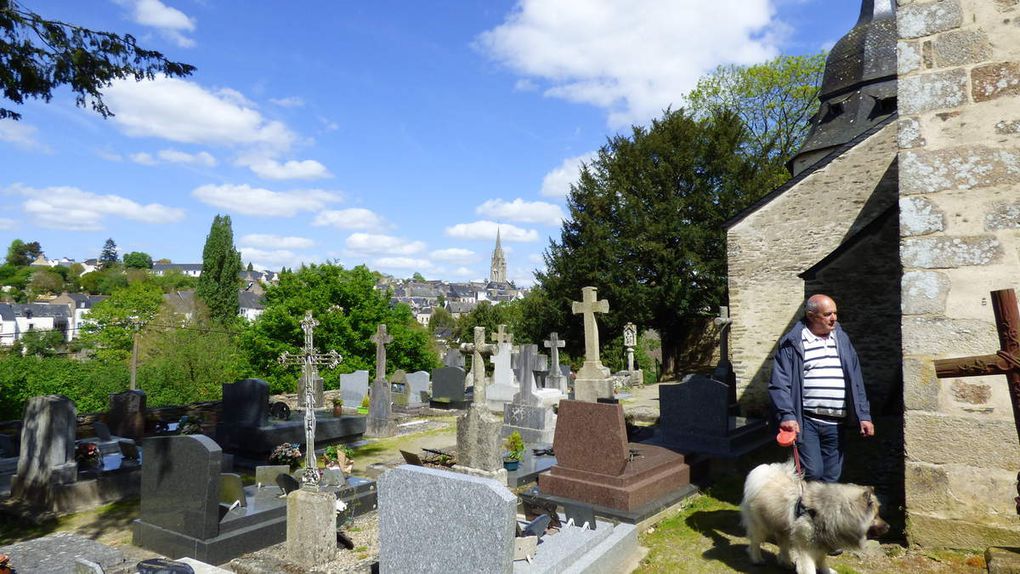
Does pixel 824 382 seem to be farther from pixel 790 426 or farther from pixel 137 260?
pixel 137 260

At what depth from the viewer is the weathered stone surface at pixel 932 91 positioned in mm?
4207

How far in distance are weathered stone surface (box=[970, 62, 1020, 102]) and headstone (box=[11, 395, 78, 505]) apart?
9.52m

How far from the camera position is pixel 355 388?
14094 millimetres

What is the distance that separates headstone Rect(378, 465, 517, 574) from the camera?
124 inches

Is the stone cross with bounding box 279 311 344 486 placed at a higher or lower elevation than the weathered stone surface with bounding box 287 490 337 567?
higher

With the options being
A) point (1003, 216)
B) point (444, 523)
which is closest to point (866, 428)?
point (1003, 216)

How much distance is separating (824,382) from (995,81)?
2548mm

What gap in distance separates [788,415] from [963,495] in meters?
1.47

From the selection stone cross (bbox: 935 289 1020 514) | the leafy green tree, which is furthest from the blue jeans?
the leafy green tree

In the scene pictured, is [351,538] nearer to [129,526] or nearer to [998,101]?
[129,526]

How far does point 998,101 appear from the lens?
407 centimetres

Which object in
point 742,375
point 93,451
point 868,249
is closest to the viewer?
point 93,451

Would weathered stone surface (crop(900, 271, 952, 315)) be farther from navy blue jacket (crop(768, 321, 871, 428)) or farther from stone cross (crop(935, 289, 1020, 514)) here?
stone cross (crop(935, 289, 1020, 514))

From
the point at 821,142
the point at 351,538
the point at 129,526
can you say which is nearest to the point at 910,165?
the point at 351,538
